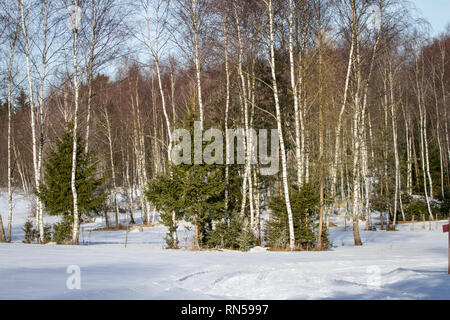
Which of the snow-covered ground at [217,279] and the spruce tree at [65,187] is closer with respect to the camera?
the snow-covered ground at [217,279]

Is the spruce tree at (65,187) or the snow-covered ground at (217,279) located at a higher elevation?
the spruce tree at (65,187)

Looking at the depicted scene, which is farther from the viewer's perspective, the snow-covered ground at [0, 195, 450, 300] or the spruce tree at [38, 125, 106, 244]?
the spruce tree at [38, 125, 106, 244]

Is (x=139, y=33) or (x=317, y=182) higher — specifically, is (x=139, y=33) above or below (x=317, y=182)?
above

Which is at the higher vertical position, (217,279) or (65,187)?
(65,187)

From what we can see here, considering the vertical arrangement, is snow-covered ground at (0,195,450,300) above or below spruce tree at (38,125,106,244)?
below

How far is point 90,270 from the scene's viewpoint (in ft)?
20.8

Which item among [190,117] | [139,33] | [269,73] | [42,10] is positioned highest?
[42,10]

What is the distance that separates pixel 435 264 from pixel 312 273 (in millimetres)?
2601

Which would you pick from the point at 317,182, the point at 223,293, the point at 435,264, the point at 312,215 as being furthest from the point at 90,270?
the point at 317,182

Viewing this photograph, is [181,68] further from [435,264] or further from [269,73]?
[435,264]

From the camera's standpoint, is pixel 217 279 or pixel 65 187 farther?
pixel 65 187

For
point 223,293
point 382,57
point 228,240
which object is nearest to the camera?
point 223,293

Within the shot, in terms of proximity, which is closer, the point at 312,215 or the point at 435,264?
the point at 435,264
